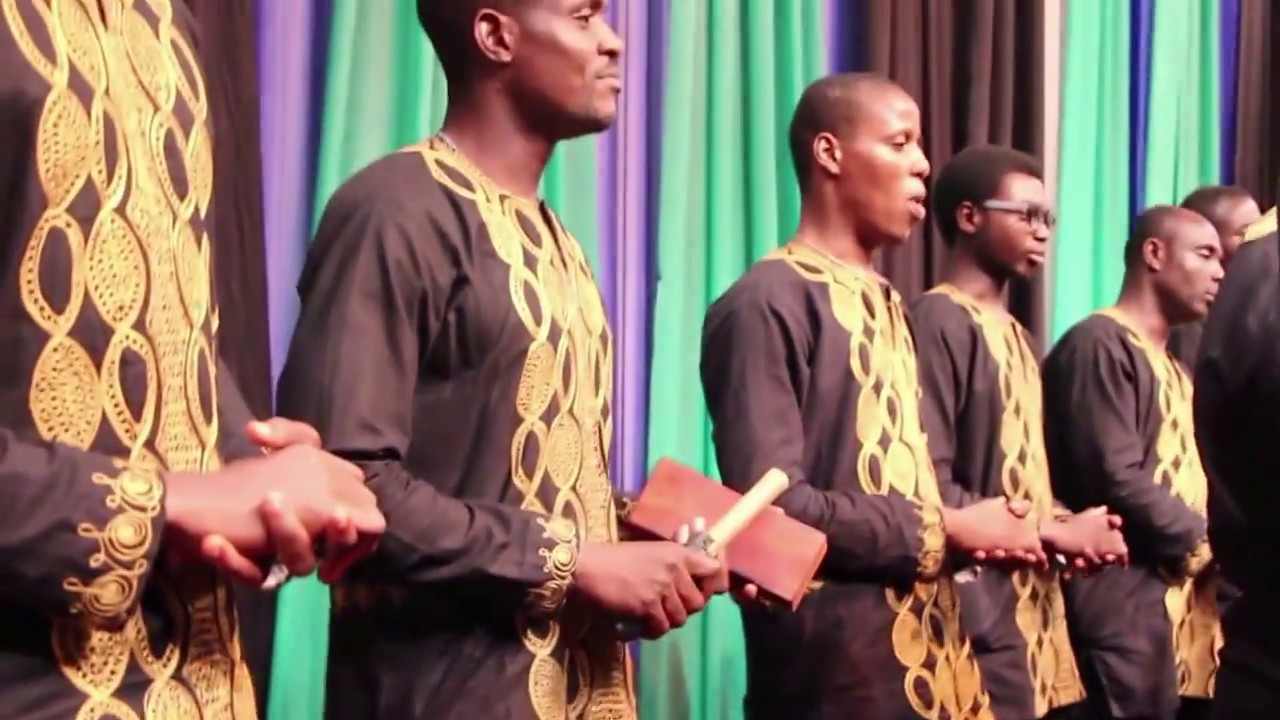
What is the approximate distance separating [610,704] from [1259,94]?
4.04 meters

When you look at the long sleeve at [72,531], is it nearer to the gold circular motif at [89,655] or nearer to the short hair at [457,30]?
the gold circular motif at [89,655]

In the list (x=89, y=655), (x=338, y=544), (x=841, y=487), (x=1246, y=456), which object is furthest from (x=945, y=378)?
(x=89, y=655)

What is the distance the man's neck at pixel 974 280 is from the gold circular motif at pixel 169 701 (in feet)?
8.04

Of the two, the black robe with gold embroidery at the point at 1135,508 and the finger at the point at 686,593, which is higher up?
the finger at the point at 686,593

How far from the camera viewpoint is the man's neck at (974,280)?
3.40m

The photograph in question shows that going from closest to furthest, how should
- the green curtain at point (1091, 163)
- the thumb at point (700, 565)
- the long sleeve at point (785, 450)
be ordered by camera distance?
the thumb at point (700, 565)
the long sleeve at point (785, 450)
the green curtain at point (1091, 163)

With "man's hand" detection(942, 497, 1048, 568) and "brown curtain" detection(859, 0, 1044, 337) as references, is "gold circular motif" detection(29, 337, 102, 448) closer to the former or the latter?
"man's hand" detection(942, 497, 1048, 568)

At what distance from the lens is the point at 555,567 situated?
5.50ft

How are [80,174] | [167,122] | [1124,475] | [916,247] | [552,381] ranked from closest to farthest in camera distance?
[80,174], [167,122], [552,381], [1124,475], [916,247]

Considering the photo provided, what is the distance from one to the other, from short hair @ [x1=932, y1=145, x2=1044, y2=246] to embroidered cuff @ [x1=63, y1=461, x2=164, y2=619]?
2.69 metres

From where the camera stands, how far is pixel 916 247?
3994 millimetres

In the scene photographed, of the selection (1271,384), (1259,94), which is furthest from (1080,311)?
(1271,384)

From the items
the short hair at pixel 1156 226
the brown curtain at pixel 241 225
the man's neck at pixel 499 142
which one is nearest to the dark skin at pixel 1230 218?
the short hair at pixel 1156 226

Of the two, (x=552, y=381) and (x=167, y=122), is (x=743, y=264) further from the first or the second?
(x=167, y=122)
